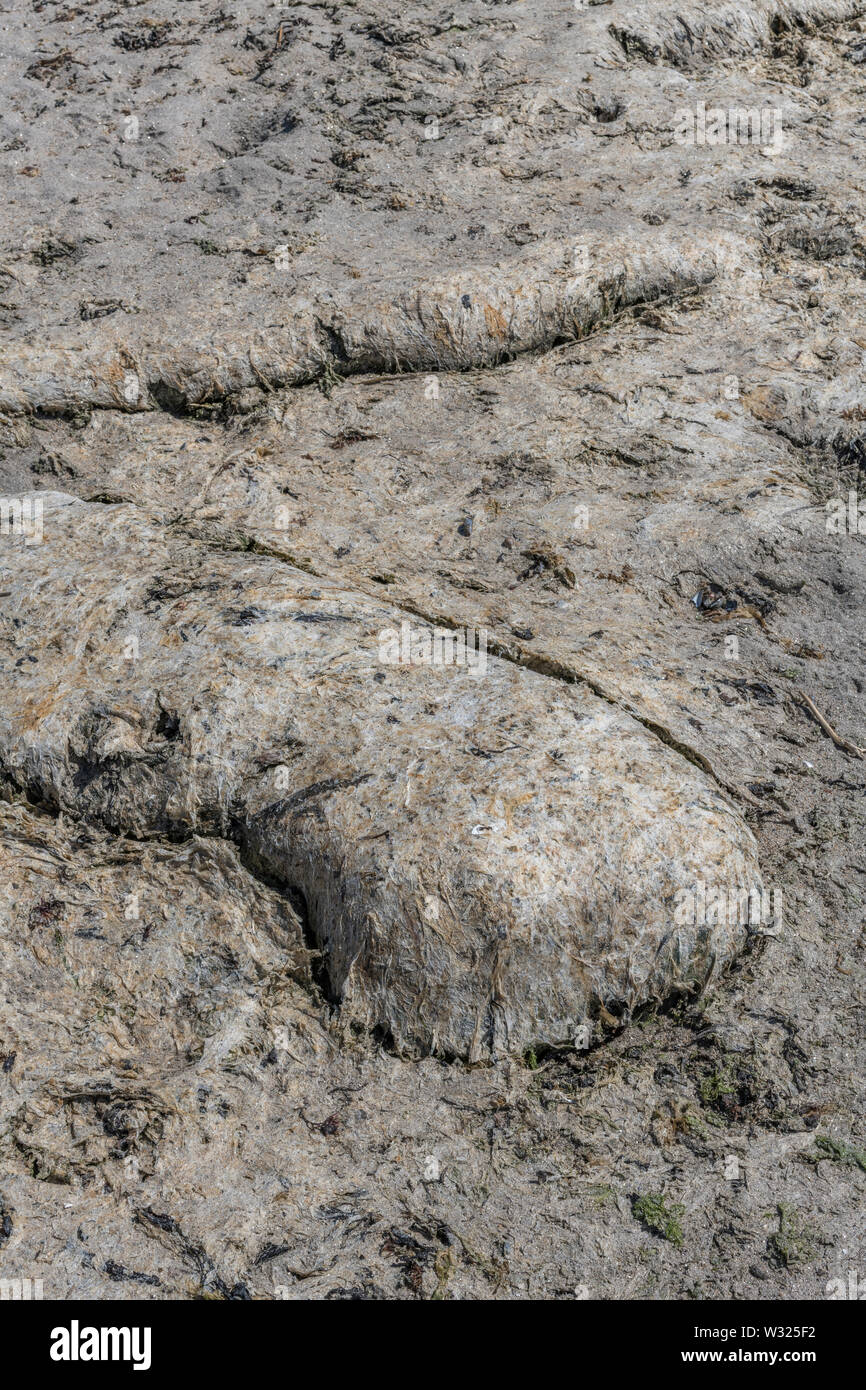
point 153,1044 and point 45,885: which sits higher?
point 45,885

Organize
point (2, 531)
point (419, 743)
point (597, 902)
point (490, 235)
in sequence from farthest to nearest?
point (490, 235) → point (2, 531) → point (419, 743) → point (597, 902)

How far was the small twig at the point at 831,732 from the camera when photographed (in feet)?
20.6

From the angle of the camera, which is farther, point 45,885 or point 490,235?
point 490,235

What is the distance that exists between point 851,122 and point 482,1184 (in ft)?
36.8

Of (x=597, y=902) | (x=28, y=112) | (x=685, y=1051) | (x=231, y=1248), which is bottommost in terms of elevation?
(x=231, y=1248)

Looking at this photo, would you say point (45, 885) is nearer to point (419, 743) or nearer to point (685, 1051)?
point (419, 743)

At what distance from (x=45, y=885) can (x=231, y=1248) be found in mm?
2139

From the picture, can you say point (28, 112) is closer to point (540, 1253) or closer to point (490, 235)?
point (490, 235)

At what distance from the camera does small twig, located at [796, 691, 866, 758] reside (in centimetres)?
629

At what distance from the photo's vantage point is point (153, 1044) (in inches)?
205

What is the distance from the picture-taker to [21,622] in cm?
638

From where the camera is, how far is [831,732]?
20.9ft

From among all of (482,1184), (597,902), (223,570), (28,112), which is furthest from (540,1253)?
(28,112)

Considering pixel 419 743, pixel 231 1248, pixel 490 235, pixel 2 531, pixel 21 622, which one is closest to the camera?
pixel 231 1248
